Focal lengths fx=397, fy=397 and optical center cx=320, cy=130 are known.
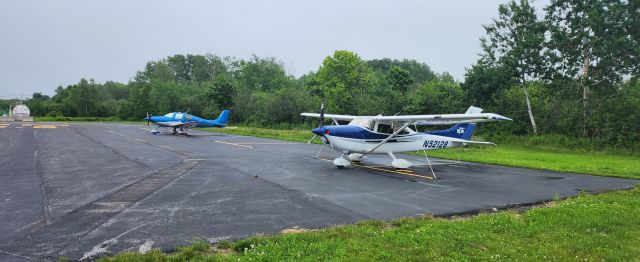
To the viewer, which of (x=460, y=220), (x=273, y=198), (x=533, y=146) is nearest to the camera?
(x=460, y=220)

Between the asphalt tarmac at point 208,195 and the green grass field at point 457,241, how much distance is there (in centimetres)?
58

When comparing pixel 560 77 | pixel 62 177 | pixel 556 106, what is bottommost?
pixel 62 177

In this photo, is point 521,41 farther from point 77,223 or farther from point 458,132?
point 77,223

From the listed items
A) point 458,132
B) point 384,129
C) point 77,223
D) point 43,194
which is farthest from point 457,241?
point 458,132

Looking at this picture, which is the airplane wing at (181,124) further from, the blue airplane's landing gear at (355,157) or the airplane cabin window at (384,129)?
the airplane cabin window at (384,129)

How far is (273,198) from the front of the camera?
29.0ft

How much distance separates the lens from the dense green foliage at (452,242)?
509cm

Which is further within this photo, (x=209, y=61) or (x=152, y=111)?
(x=209, y=61)

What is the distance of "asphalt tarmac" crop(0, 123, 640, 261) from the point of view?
595 cm

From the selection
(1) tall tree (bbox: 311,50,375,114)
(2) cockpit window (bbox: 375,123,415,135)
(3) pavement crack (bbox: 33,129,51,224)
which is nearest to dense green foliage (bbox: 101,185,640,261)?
(3) pavement crack (bbox: 33,129,51,224)

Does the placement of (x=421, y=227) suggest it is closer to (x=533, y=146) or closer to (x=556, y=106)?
(x=533, y=146)

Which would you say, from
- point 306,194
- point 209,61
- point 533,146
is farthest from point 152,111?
point 306,194

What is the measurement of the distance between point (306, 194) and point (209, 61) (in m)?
105

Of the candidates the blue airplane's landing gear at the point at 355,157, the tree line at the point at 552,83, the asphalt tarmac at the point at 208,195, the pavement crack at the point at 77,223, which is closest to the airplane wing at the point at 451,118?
the asphalt tarmac at the point at 208,195
